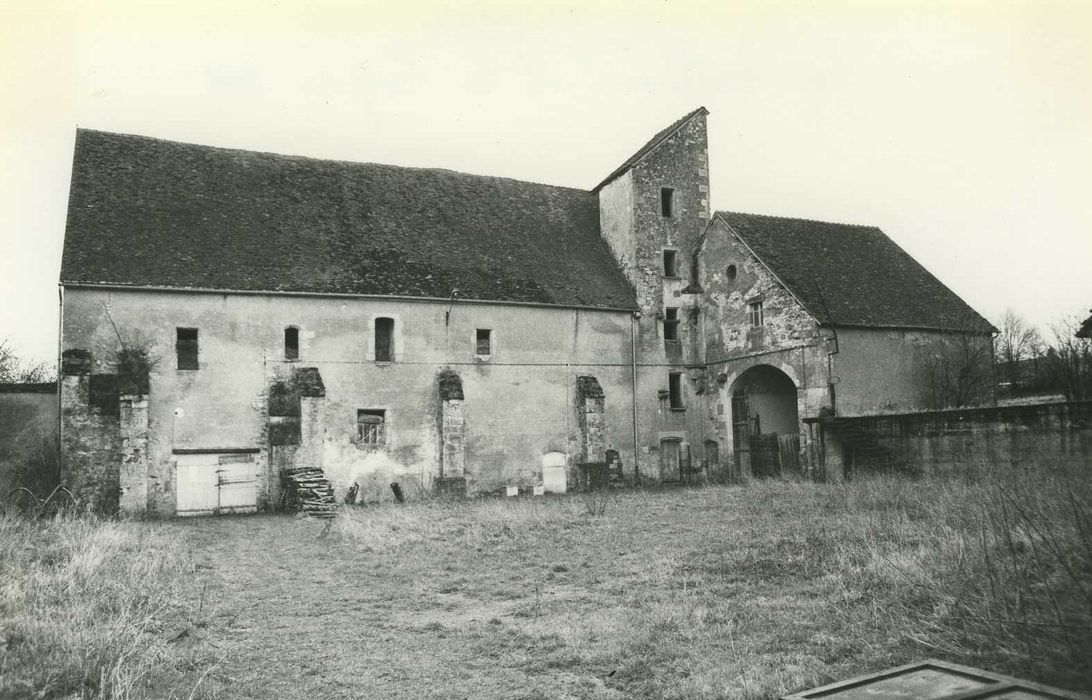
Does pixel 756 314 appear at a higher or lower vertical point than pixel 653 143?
lower

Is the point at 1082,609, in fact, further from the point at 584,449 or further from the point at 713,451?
the point at 713,451

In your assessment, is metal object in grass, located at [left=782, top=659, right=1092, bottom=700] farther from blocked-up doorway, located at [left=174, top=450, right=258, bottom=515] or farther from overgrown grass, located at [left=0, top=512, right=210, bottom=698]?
blocked-up doorway, located at [left=174, top=450, right=258, bottom=515]

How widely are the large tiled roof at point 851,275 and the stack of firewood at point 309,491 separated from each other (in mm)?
16259

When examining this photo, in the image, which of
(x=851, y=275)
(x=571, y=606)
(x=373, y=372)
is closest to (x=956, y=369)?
(x=851, y=275)

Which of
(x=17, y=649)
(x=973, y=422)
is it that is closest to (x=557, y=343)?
(x=973, y=422)

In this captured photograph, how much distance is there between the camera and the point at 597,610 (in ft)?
31.9

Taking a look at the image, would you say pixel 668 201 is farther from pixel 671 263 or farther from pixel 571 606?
pixel 571 606

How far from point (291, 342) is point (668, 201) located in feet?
52.6

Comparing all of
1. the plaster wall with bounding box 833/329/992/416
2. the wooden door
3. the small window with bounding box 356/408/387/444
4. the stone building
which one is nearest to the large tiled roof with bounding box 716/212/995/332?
the stone building

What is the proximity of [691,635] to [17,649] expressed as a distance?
6.15 meters

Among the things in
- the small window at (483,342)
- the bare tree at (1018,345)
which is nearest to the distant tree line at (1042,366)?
the bare tree at (1018,345)

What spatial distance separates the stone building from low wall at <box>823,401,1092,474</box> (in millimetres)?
3631

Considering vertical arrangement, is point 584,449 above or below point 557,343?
below

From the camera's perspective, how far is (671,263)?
3284 centimetres
